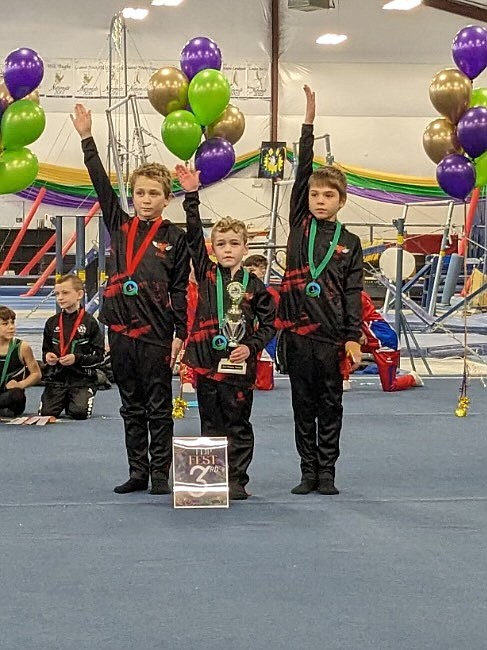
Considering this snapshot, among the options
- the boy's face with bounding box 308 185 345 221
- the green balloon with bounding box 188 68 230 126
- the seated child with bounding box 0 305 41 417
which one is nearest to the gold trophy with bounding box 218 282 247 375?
the boy's face with bounding box 308 185 345 221

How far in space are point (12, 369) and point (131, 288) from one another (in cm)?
220

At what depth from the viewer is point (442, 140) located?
744cm

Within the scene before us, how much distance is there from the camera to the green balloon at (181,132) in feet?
30.8

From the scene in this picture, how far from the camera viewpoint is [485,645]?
262 cm

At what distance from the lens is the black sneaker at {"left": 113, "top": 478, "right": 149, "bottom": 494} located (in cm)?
429

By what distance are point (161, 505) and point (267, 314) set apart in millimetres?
875

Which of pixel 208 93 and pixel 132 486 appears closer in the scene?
pixel 132 486

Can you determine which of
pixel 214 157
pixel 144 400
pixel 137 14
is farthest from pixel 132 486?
pixel 137 14

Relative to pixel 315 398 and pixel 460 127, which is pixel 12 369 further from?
pixel 460 127

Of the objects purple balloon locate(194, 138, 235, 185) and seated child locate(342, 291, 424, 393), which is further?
purple balloon locate(194, 138, 235, 185)

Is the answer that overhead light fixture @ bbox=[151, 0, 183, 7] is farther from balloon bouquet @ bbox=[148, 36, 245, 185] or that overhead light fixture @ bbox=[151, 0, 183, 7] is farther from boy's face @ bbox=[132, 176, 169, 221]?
boy's face @ bbox=[132, 176, 169, 221]

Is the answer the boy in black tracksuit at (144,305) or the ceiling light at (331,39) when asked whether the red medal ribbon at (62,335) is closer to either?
the boy in black tracksuit at (144,305)

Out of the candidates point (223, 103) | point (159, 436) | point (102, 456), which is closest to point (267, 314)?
point (159, 436)

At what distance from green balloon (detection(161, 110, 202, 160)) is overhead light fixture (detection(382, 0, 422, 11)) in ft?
31.4
